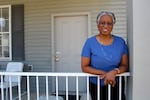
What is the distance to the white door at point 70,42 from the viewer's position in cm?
730

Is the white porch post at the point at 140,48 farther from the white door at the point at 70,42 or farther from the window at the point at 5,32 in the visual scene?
the window at the point at 5,32

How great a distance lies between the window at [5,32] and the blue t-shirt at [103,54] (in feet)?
18.4

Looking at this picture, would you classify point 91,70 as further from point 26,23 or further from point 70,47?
point 26,23

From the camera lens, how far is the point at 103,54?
2697 mm

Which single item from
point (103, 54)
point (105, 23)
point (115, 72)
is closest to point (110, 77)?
point (115, 72)

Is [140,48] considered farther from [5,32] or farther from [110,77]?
[5,32]

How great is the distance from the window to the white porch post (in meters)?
5.92

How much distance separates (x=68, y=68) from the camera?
7473 mm

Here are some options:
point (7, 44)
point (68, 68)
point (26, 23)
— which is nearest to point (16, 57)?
point (7, 44)

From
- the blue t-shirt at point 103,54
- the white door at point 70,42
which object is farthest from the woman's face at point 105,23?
the white door at point 70,42

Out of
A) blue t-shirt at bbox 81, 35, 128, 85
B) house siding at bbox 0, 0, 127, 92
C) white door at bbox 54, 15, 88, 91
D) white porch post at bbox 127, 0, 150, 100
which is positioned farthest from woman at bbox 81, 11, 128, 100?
white door at bbox 54, 15, 88, 91

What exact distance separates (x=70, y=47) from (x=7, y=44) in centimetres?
200

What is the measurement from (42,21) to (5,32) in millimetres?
1280

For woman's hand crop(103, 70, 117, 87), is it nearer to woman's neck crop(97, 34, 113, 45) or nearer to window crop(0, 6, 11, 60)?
woman's neck crop(97, 34, 113, 45)
